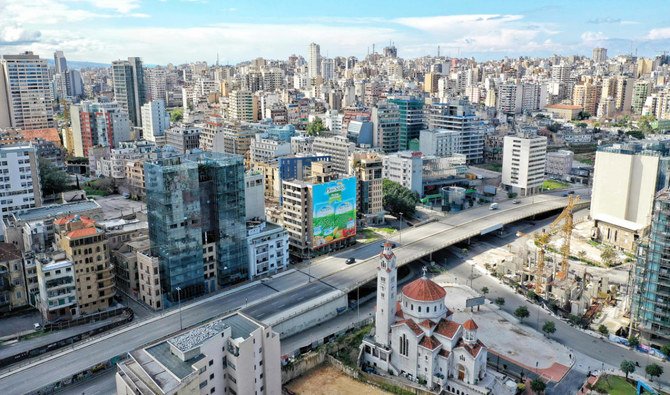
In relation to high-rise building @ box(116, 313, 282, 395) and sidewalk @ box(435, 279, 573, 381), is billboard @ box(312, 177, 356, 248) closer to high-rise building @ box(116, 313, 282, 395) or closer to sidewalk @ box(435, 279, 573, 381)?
sidewalk @ box(435, 279, 573, 381)

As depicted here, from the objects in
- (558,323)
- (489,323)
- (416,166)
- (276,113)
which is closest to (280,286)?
(489,323)

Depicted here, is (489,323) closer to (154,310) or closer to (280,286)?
(280,286)

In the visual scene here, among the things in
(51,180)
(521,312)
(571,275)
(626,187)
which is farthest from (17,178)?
(626,187)

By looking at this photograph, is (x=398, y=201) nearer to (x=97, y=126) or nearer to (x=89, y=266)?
(x=89, y=266)

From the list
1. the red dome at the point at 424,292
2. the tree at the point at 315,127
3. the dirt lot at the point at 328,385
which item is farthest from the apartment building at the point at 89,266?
the tree at the point at 315,127

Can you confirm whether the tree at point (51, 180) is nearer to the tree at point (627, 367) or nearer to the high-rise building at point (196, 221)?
the high-rise building at point (196, 221)
